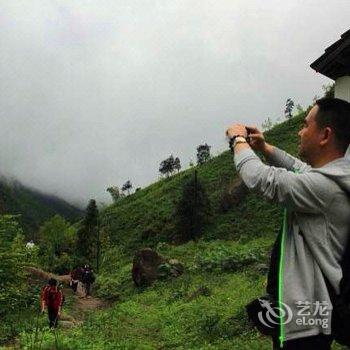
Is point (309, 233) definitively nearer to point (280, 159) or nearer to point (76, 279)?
point (280, 159)

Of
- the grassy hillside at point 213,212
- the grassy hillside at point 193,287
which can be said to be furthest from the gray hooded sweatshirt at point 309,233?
the grassy hillside at point 213,212

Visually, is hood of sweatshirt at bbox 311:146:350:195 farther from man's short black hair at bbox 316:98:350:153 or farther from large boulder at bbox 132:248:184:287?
large boulder at bbox 132:248:184:287

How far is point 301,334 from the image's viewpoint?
7.95 ft

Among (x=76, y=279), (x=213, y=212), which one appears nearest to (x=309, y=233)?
(x=76, y=279)

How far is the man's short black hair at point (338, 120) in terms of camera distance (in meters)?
2.65

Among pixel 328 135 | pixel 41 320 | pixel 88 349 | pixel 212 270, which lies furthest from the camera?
pixel 212 270

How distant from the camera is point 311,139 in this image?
2.70 meters

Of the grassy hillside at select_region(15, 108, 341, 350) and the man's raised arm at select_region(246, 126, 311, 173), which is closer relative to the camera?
the man's raised arm at select_region(246, 126, 311, 173)

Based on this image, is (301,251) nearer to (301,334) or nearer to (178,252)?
(301,334)

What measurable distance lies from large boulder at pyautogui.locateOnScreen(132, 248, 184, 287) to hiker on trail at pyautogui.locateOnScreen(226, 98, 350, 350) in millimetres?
28030

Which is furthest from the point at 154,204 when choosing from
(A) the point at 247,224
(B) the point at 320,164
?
(B) the point at 320,164

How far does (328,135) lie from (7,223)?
13.0 meters

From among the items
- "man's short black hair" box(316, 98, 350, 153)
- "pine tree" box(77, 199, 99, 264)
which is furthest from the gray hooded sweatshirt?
"pine tree" box(77, 199, 99, 264)

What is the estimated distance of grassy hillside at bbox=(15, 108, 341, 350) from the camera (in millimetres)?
12859
